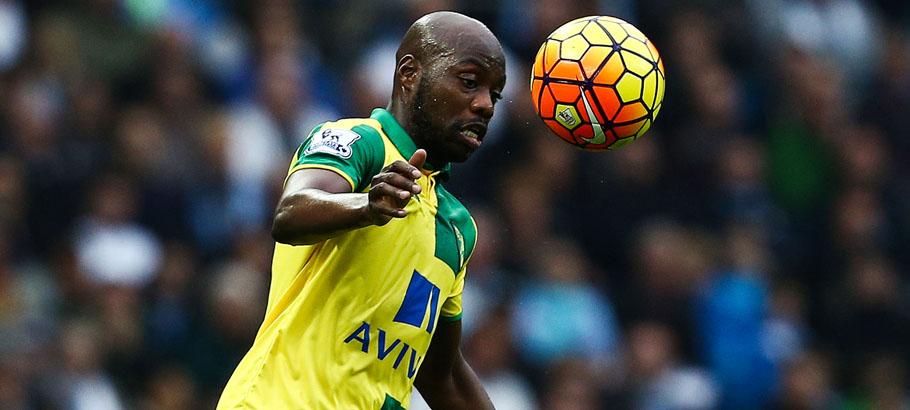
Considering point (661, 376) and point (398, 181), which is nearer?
point (398, 181)

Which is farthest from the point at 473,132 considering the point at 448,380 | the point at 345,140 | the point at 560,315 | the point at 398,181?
the point at 560,315

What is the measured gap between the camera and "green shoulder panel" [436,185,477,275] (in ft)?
17.3

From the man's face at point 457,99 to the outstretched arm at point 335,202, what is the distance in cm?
59

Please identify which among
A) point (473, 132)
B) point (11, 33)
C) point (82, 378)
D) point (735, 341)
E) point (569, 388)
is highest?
point (473, 132)

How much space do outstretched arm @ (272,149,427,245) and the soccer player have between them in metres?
0.02

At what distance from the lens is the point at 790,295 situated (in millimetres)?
12680

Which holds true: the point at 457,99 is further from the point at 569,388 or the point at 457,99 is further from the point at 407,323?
the point at 569,388

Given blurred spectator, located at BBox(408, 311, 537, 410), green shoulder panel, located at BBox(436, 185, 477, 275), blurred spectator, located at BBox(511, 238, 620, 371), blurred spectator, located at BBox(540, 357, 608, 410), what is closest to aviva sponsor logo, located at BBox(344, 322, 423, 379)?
green shoulder panel, located at BBox(436, 185, 477, 275)

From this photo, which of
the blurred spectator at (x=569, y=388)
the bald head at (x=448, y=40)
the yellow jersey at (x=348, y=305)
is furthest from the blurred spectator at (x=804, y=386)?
the bald head at (x=448, y=40)

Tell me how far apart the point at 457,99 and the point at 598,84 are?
0.86m

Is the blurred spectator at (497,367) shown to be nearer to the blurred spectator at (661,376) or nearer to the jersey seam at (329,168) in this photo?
the blurred spectator at (661,376)

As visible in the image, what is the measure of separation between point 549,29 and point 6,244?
16.6ft

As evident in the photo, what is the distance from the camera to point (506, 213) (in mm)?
11602

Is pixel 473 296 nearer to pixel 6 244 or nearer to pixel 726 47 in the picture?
pixel 6 244
